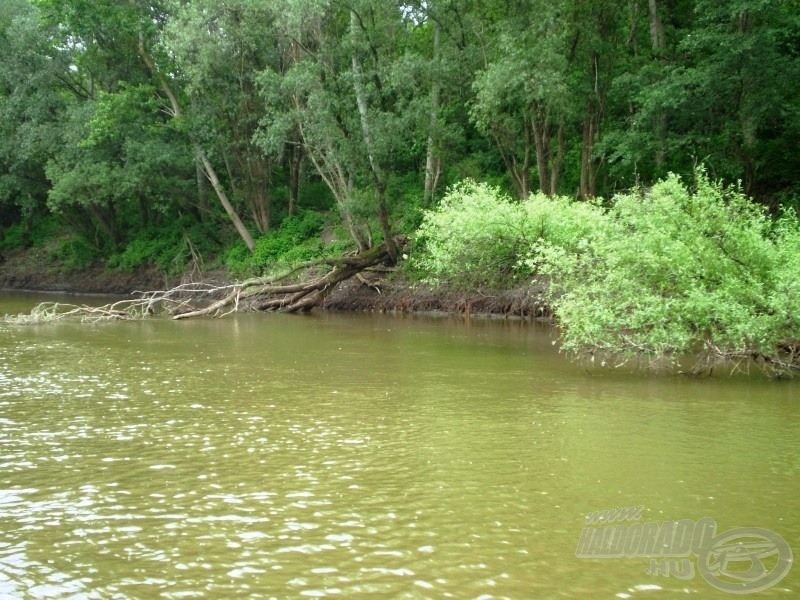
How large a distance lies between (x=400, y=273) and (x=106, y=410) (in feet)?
67.5

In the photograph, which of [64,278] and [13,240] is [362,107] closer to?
[64,278]

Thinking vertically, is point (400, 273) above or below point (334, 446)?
above

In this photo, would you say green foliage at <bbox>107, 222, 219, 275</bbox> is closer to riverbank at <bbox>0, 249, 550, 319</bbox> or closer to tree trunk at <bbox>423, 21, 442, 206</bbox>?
riverbank at <bbox>0, 249, 550, 319</bbox>

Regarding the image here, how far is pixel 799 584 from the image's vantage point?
643 cm

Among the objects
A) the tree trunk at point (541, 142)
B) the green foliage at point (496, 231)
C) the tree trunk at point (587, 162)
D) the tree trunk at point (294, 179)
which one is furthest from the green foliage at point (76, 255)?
the tree trunk at point (587, 162)

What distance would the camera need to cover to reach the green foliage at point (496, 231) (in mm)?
23844

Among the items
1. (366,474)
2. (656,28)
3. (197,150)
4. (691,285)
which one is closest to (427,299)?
(656,28)

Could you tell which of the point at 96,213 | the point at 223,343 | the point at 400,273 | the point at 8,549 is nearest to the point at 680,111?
the point at 400,273

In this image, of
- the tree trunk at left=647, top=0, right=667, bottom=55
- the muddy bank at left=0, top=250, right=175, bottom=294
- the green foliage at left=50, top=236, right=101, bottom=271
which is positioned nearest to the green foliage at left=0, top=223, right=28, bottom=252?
the muddy bank at left=0, top=250, right=175, bottom=294

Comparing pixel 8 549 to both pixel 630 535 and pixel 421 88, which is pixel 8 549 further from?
pixel 421 88

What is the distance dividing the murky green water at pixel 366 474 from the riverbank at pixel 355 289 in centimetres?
906

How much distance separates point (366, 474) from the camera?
9.30 meters

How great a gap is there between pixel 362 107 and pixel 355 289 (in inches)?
285

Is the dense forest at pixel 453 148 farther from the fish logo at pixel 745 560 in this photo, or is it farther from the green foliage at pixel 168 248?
the fish logo at pixel 745 560
